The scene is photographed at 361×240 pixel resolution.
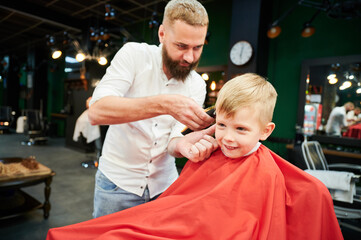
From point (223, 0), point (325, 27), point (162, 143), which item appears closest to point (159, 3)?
point (223, 0)

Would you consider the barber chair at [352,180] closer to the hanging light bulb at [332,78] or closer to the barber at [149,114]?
the hanging light bulb at [332,78]

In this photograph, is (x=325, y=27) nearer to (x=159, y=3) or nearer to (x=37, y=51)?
(x=159, y=3)

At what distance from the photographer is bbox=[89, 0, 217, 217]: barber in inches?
36.9

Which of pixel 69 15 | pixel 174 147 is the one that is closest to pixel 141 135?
pixel 174 147

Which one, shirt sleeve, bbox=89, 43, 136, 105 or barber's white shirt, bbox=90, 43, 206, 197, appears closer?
shirt sleeve, bbox=89, 43, 136, 105

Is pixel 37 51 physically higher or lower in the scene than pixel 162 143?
higher

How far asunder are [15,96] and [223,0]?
11418mm

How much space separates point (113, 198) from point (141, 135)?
342 mm

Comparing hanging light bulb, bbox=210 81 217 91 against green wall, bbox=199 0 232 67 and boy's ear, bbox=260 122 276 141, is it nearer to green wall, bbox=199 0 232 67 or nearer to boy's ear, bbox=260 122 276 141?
green wall, bbox=199 0 232 67

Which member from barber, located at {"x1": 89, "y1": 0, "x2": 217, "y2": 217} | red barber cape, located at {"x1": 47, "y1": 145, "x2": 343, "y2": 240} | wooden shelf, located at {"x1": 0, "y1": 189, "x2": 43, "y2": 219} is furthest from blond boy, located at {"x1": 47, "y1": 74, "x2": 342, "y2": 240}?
wooden shelf, located at {"x1": 0, "y1": 189, "x2": 43, "y2": 219}

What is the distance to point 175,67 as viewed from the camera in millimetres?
1078

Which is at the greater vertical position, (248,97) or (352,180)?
(248,97)

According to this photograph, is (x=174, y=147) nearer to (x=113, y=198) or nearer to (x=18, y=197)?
(x=113, y=198)

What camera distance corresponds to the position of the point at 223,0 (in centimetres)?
518
